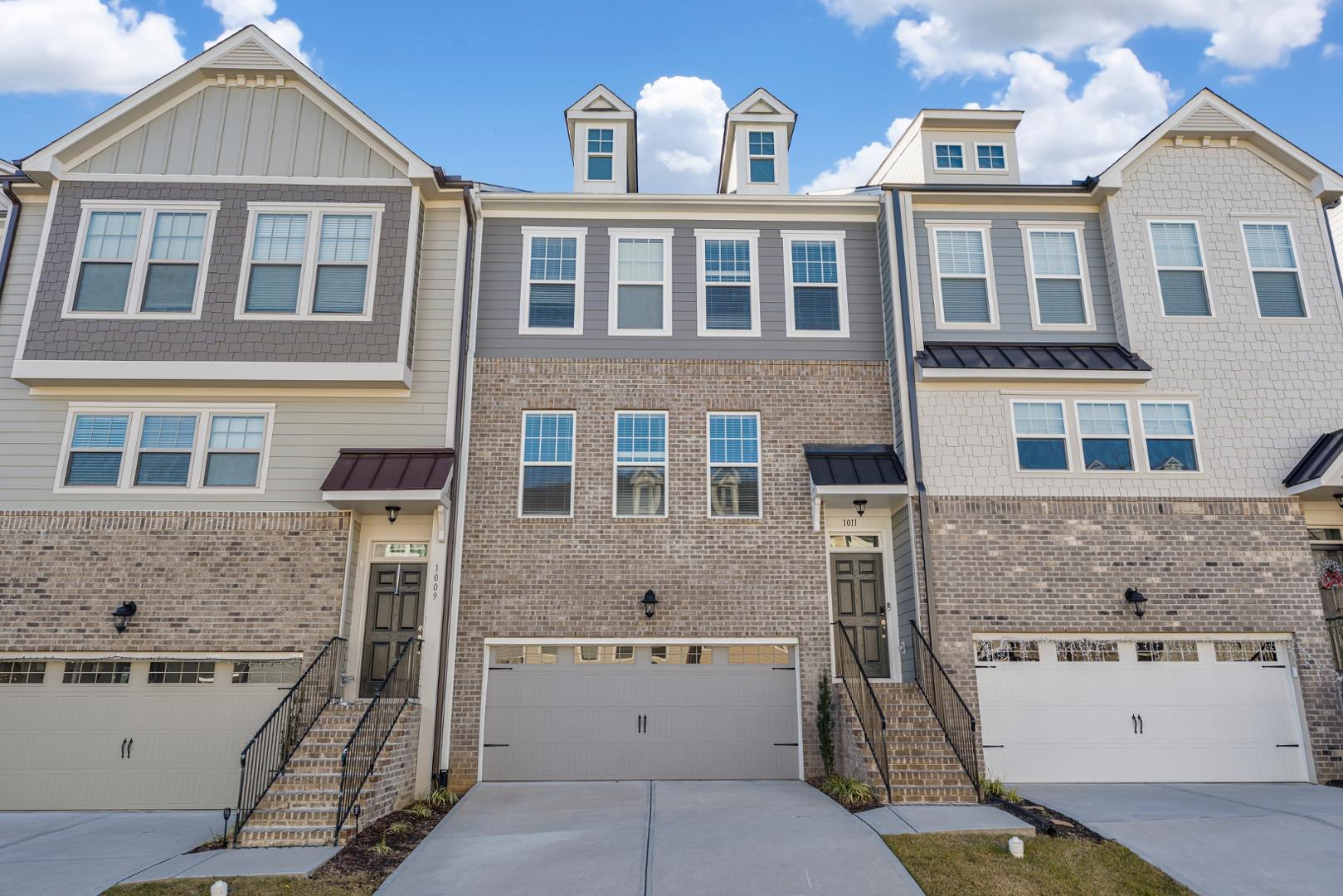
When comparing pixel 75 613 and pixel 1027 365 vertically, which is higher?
pixel 1027 365

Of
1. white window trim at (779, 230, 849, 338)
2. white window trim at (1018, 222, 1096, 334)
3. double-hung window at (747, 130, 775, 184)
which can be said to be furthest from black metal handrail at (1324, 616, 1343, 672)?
double-hung window at (747, 130, 775, 184)

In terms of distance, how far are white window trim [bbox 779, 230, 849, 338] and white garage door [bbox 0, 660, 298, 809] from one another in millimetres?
9017

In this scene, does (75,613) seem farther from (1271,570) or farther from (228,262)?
(1271,570)

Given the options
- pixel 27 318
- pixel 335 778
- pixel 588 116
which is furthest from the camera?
pixel 588 116

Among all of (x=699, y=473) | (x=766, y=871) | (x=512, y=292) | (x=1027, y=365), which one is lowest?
(x=766, y=871)

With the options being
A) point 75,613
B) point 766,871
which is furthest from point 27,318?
point 766,871

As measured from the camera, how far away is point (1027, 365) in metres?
13.0

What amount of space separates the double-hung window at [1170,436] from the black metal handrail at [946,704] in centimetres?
447

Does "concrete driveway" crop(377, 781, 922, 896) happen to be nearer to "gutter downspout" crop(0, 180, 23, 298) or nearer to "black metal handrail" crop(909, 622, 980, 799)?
"black metal handrail" crop(909, 622, 980, 799)

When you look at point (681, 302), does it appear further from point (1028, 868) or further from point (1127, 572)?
point (1028, 868)

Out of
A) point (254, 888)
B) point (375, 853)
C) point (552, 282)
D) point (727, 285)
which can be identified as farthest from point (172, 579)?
point (727, 285)

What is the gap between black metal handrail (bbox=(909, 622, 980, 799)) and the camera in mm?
10750

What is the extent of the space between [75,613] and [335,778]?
5089mm

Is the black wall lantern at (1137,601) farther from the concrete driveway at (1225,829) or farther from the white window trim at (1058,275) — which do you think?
the white window trim at (1058,275)
